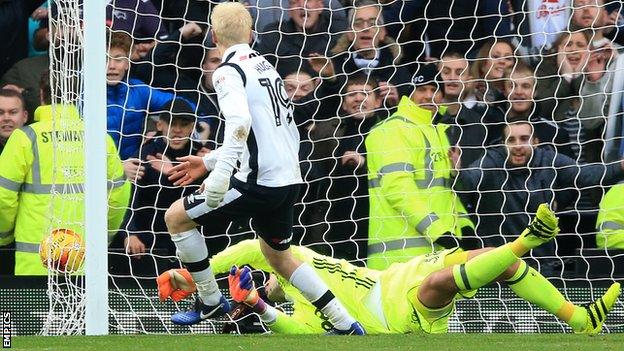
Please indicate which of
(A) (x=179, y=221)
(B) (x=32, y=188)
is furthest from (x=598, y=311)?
A: (B) (x=32, y=188)

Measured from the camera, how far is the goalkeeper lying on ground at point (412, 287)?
6.65 meters

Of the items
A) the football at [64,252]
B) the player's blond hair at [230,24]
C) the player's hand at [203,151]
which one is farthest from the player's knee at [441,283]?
the player's hand at [203,151]

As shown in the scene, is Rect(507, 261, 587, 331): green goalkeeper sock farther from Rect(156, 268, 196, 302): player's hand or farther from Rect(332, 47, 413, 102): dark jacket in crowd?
Rect(332, 47, 413, 102): dark jacket in crowd

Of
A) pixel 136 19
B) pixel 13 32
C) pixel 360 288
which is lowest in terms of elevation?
pixel 360 288

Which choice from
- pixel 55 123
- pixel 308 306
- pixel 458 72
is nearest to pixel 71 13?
pixel 55 123

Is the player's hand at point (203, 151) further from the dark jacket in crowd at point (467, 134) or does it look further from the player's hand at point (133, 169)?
the dark jacket in crowd at point (467, 134)

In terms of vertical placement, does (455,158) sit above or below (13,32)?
below

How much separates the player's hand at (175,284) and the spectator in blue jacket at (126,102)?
62.4 inches

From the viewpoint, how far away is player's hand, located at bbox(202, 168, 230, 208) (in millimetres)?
5926

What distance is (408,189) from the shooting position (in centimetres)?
820

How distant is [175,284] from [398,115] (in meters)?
2.29

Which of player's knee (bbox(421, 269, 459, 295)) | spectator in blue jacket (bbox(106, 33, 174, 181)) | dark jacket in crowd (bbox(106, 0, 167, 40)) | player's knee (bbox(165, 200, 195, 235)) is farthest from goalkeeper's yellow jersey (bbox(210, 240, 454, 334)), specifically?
dark jacket in crowd (bbox(106, 0, 167, 40))

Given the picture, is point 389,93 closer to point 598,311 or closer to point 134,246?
point 134,246

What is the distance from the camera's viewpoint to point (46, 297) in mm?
7871
